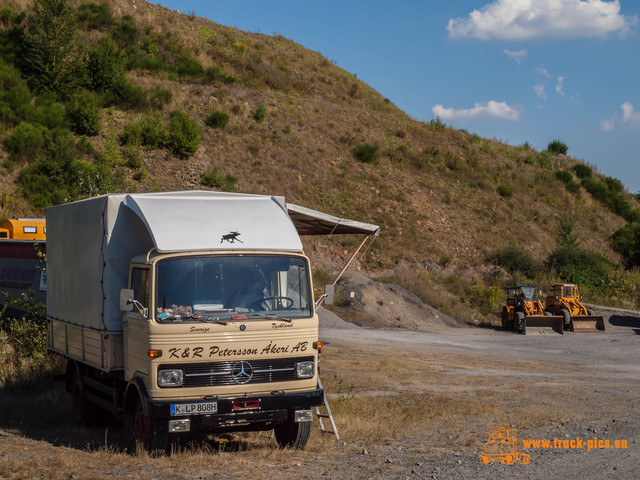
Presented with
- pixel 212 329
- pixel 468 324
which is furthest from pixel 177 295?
pixel 468 324

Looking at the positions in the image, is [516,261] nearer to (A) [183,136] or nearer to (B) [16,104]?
(A) [183,136]

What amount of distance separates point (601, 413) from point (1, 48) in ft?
132

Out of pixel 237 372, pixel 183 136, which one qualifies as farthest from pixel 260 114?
pixel 237 372

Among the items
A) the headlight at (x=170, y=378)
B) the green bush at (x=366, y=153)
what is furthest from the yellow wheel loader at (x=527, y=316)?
the headlight at (x=170, y=378)

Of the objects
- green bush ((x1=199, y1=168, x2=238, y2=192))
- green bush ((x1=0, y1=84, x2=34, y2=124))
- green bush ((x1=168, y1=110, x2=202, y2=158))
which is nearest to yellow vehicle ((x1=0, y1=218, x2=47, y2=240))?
green bush ((x1=0, y1=84, x2=34, y2=124))

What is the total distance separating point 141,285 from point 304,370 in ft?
7.42

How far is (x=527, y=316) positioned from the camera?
2856 cm

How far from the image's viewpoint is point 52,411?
38.5 feet

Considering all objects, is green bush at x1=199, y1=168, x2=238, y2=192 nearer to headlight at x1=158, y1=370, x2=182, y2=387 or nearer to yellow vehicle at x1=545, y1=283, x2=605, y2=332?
yellow vehicle at x1=545, y1=283, x2=605, y2=332

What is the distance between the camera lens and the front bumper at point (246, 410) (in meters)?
7.97

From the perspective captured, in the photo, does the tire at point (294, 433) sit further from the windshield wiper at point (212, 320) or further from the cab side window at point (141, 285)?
the cab side window at point (141, 285)

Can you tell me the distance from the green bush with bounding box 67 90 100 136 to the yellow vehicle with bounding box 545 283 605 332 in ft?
84.9

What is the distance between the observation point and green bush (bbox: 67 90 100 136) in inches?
1529

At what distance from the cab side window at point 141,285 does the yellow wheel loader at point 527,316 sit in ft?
73.5
